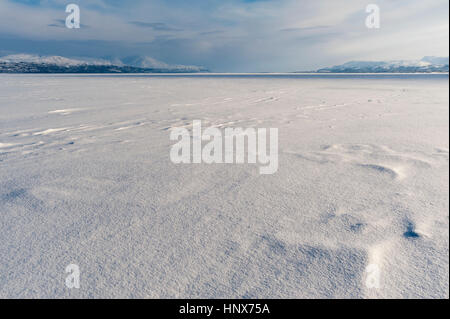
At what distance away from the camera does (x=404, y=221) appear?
1.49 metres

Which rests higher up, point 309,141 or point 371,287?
point 309,141

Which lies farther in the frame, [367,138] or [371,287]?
[367,138]

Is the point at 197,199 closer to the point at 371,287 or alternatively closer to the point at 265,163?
the point at 265,163

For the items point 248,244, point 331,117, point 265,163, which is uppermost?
point 331,117

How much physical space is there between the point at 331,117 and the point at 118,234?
412 centimetres

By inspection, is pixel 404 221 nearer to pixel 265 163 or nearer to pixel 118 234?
pixel 265 163

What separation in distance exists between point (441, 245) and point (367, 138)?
2132 millimetres

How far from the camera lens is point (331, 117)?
Result: 15.4ft

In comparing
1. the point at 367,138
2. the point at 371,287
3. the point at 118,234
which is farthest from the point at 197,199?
the point at 367,138

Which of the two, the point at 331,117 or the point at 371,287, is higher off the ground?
the point at 331,117
